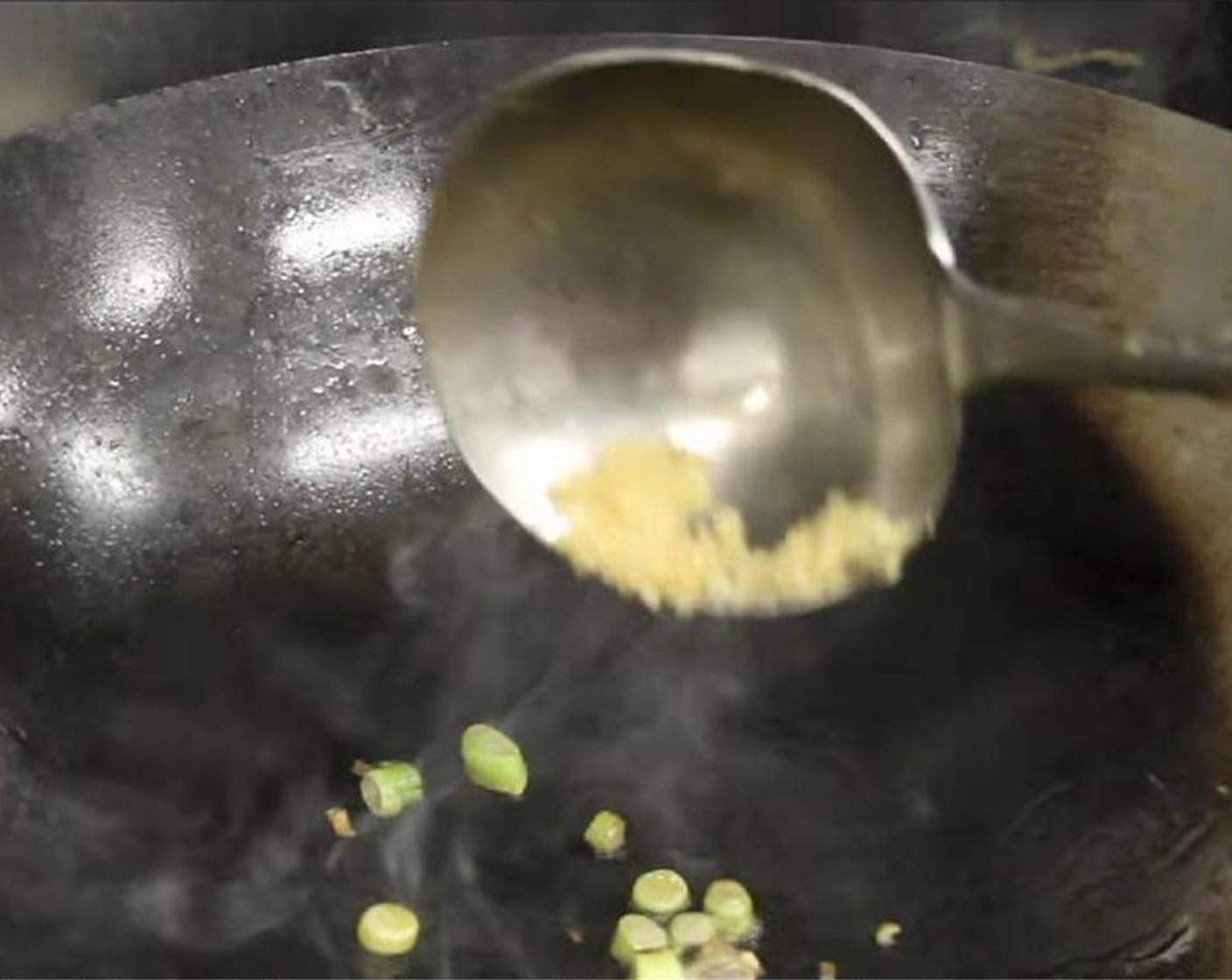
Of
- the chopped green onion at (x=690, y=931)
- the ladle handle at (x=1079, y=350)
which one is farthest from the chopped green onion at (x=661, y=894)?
the ladle handle at (x=1079, y=350)

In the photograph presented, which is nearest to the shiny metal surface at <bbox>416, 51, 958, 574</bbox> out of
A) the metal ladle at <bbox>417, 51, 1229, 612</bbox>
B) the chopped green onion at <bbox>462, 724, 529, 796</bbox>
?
the metal ladle at <bbox>417, 51, 1229, 612</bbox>

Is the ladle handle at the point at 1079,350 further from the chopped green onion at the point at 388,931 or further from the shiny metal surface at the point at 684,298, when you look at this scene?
the chopped green onion at the point at 388,931

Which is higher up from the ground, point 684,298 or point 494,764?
point 684,298

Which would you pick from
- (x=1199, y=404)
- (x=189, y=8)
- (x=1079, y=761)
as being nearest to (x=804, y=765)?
(x=1079, y=761)

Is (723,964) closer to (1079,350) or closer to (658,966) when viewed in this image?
(658,966)

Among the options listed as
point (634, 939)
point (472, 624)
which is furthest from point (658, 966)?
point (472, 624)

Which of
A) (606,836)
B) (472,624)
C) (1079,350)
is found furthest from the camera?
(472,624)

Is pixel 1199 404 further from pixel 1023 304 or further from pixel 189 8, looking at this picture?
pixel 189 8
